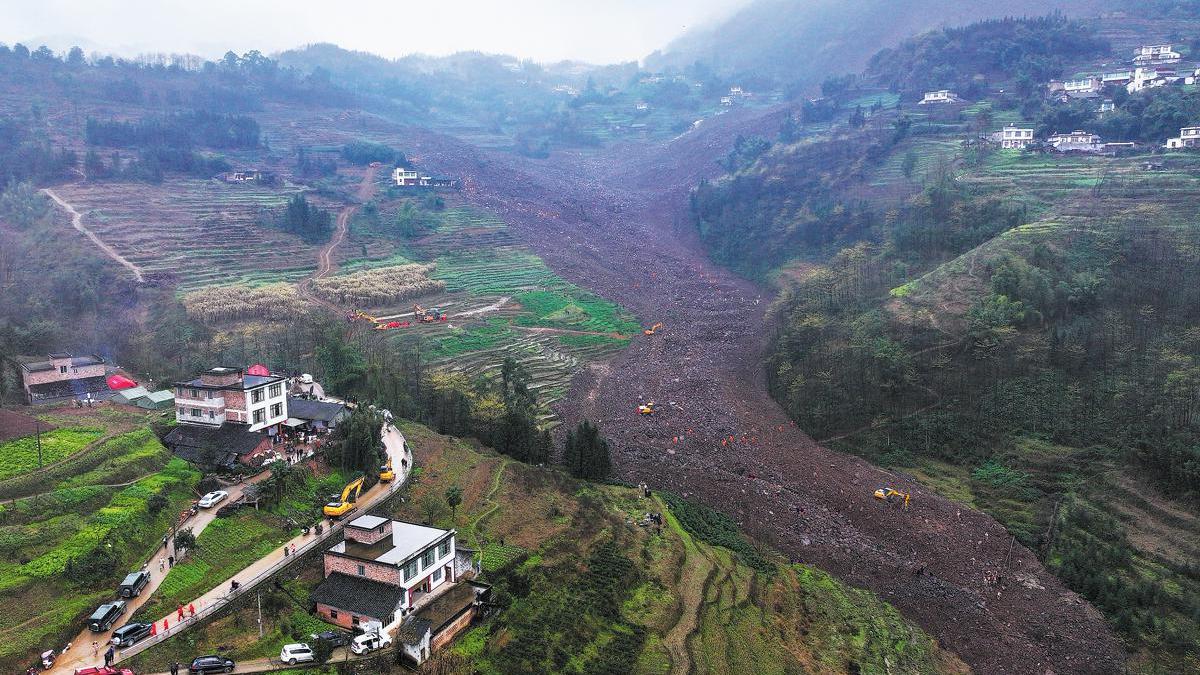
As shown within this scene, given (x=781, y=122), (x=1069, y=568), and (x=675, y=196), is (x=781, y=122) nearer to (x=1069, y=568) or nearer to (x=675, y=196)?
(x=675, y=196)

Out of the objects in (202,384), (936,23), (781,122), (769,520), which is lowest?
(769,520)

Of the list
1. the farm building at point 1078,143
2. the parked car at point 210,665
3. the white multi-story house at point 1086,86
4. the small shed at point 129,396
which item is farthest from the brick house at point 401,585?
the white multi-story house at point 1086,86

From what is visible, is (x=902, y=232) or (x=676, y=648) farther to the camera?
(x=902, y=232)

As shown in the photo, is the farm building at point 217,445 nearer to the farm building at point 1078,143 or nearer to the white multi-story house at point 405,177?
the white multi-story house at point 405,177

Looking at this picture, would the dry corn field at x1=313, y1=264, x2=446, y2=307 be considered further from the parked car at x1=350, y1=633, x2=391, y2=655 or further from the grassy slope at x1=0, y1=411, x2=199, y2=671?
the parked car at x1=350, y1=633, x2=391, y2=655

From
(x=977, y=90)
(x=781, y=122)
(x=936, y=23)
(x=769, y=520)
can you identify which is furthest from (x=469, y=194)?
(x=936, y=23)

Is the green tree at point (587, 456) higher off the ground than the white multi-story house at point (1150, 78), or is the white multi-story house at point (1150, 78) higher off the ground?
the white multi-story house at point (1150, 78)

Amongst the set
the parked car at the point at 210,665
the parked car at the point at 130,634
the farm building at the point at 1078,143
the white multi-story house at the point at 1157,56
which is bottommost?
the parked car at the point at 210,665

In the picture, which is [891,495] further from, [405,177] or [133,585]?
[405,177]
